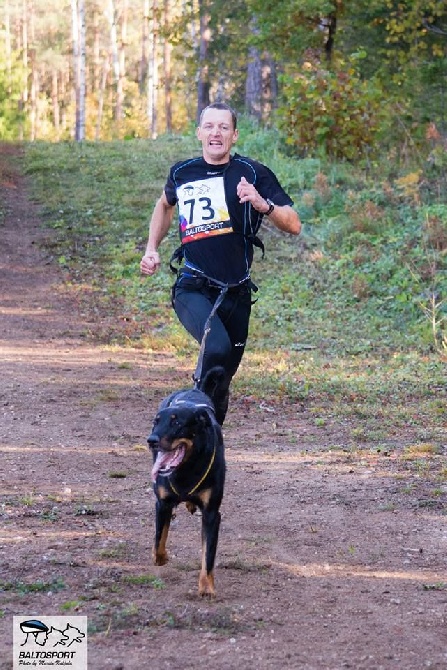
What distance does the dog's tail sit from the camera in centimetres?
571

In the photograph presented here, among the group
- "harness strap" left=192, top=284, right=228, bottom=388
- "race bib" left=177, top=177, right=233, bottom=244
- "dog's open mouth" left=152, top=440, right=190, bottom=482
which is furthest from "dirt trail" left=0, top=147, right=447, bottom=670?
"race bib" left=177, top=177, right=233, bottom=244

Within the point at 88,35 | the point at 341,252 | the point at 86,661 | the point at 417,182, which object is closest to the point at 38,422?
the point at 86,661

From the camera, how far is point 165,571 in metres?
5.11

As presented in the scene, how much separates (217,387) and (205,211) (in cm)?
100

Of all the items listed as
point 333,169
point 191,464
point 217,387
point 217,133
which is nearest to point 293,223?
point 217,133

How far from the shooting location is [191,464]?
4750 millimetres

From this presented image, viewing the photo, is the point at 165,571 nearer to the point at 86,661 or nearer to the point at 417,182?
the point at 86,661

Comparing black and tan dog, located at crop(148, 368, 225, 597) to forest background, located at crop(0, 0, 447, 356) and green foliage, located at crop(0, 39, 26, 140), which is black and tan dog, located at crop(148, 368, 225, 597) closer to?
forest background, located at crop(0, 0, 447, 356)

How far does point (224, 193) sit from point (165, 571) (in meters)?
2.14

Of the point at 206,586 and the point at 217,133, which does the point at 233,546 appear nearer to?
the point at 206,586

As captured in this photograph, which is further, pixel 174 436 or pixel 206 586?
pixel 206 586

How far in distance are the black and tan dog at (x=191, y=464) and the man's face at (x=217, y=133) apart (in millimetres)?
1634

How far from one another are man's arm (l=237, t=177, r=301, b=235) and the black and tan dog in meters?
1.26

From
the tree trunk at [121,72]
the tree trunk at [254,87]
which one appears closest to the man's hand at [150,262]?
the tree trunk at [254,87]
